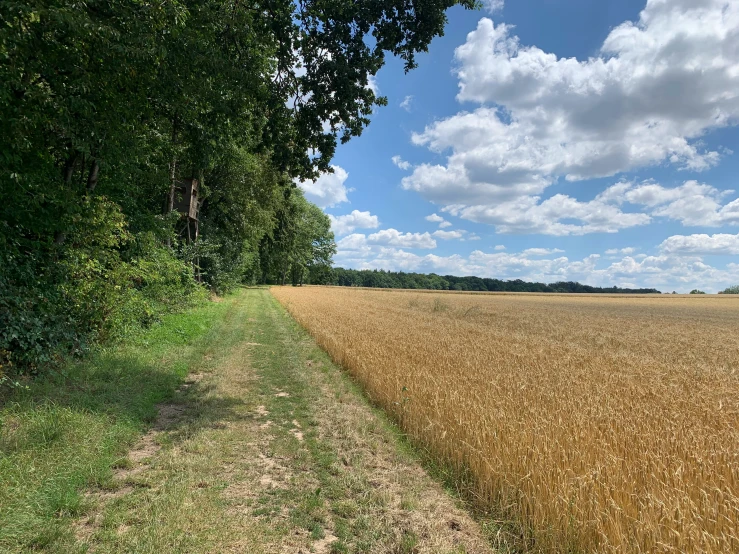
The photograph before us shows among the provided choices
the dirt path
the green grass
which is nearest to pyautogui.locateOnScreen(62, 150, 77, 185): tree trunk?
the green grass

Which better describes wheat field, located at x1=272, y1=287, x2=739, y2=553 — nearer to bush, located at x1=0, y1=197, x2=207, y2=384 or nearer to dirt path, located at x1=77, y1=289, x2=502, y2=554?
dirt path, located at x1=77, y1=289, x2=502, y2=554

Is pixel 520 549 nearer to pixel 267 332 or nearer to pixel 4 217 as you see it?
pixel 4 217

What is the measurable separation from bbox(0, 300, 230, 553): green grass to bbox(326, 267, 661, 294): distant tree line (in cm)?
11586

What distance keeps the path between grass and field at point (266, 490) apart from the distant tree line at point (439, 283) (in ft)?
383

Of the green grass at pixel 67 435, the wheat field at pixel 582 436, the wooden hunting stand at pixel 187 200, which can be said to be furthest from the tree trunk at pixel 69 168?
the wooden hunting stand at pixel 187 200

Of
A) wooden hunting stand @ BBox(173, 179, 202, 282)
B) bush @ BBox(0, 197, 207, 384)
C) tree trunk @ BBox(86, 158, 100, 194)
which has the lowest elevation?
bush @ BBox(0, 197, 207, 384)

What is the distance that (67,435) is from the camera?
4.44m

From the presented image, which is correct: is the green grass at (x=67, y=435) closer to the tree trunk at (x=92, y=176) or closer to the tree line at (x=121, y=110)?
the tree line at (x=121, y=110)

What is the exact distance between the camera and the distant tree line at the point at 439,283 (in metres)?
129

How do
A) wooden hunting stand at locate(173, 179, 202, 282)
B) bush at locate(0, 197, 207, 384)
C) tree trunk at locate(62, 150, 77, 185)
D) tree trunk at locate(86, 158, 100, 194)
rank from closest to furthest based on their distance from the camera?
bush at locate(0, 197, 207, 384), tree trunk at locate(62, 150, 77, 185), tree trunk at locate(86, 158, 100, 194), wooden hunting stand at locate(173, 179, 202, 282)

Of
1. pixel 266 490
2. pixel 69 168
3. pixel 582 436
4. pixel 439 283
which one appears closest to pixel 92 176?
pixel 69 168

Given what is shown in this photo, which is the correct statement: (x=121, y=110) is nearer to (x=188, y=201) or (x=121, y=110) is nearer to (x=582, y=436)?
(x=582, y=436)

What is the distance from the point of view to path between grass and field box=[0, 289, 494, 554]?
10.4ft

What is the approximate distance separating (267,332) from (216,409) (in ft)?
30.3
